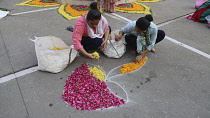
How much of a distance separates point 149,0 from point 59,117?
272 inches

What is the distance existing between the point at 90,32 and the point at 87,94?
1.13 m

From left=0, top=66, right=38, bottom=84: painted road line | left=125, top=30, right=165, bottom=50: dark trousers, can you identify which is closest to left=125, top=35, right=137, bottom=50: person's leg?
left=125, top=30, right=165, bottom=50: dark trousers

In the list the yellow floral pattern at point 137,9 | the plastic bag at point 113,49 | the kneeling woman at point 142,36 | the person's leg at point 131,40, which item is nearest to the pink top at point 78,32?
the plastic bag at point 113,49

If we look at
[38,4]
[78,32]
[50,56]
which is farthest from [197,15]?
[38,4]

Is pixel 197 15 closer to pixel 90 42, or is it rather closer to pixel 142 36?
pixel 142 36

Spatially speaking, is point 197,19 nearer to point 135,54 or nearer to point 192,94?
point 135,54

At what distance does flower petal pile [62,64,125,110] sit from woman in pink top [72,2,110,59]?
16.7 inches

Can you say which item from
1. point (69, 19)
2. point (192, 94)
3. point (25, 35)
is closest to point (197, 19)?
point (192, 94)

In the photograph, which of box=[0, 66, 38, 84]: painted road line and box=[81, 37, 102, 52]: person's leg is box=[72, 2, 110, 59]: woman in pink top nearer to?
box=[81, 37, 102, 52]: person's leg

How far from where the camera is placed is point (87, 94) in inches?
93.5

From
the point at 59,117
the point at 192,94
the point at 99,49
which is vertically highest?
the point at 99,49

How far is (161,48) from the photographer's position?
3773 millimetres

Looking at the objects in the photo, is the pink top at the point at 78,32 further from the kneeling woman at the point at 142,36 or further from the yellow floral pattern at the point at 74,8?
the yellow floral pattern at the point at 74,8

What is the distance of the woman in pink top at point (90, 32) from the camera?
255cm
